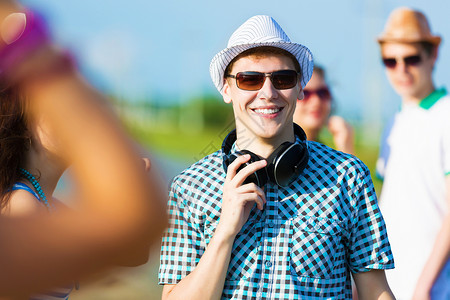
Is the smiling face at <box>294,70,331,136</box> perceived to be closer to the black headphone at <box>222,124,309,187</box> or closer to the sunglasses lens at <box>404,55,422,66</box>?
the sunglasses lens at <box>404,55,422,66</box>

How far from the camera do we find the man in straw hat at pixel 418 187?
388 centimetres

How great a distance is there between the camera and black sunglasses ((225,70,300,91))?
2635 millimetres

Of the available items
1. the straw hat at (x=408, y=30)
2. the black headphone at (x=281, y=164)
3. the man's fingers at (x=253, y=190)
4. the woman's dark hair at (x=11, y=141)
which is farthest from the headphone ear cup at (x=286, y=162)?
the straw hat at (x=408, y=30)

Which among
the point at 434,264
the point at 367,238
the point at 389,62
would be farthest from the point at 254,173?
the point at 389,62

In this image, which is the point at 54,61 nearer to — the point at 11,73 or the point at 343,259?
the point at 11,73

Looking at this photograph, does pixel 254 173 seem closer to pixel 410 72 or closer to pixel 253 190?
pixel 253 190

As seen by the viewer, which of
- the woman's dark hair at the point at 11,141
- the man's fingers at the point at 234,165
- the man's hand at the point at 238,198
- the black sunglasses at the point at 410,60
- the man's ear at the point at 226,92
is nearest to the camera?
the woman's dark hair at the point at 11,141

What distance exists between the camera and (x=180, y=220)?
2586 millimetres

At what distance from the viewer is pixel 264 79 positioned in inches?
104

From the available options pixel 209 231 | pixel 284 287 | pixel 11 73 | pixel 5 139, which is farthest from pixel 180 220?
pixel 11 73

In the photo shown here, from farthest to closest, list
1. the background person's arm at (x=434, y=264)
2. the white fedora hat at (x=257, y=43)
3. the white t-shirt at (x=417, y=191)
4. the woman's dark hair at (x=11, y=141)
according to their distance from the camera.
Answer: the white t-shirt at (x=417, y=191)
the background person's arm at (x=434, y=264)
the white fedora hat at (x=257, y=43)
the woman's dark hair at (x=11, y=141)

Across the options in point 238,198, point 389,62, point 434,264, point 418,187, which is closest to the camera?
point 238,198

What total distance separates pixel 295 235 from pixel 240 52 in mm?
773

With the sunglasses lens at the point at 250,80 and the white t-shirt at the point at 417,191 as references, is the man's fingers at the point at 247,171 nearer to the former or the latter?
the sunglasses lens at the point at 250,80
